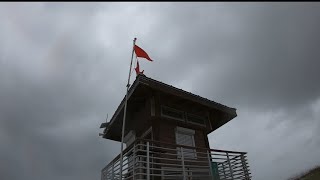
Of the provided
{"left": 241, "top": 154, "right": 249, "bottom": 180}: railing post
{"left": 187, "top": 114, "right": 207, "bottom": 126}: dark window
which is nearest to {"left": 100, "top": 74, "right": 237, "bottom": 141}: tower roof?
{"left": 187, "top": 114, "right": 207, "bottom": 126}: dark window

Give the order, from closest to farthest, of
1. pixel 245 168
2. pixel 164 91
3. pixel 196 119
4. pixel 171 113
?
pixel 245 168 < pixel 164 91 < pixel 171 113 < pixel 196 119

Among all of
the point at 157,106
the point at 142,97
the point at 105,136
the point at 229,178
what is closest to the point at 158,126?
the point at 157,106

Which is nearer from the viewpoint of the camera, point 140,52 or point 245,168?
point 245,168

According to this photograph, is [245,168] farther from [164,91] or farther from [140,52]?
[140,52]

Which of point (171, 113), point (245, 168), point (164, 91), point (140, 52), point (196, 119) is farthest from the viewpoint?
point (196, 119)

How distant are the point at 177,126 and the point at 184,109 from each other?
1.29 metres

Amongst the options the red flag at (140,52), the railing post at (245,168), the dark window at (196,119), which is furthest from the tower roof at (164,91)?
the railing post at (245,168)

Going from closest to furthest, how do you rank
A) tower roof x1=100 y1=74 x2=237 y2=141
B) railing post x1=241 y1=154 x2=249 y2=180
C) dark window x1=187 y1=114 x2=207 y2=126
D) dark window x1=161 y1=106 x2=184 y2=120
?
railing post x1=241 y1=154 x2=249 y2=180 < tower roof x1=100 y1=74 x2=237 y2=141 < dark window x1=161 y1=106 x2=184 y2=120 < dark window x1=187 y1=114 x2=207 y2=126

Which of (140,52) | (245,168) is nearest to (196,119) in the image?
(245,168)

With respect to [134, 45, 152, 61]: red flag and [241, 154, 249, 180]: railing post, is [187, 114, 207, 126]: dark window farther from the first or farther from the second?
[134, 45, 152, 61]: red flag

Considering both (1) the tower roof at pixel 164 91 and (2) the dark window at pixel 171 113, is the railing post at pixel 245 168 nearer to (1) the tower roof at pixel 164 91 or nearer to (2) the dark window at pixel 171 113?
(1) the tower roof at pixel 164 91

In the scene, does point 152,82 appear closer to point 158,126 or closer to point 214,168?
point 158,126

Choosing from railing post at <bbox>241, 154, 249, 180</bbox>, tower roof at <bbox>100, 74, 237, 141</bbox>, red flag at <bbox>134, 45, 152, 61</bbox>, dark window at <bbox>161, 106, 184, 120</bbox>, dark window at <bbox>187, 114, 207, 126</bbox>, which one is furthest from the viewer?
dark window at <bbox>187, 114, 207, 126</bbox>

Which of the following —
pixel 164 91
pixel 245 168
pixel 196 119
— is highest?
pixel 164 91
